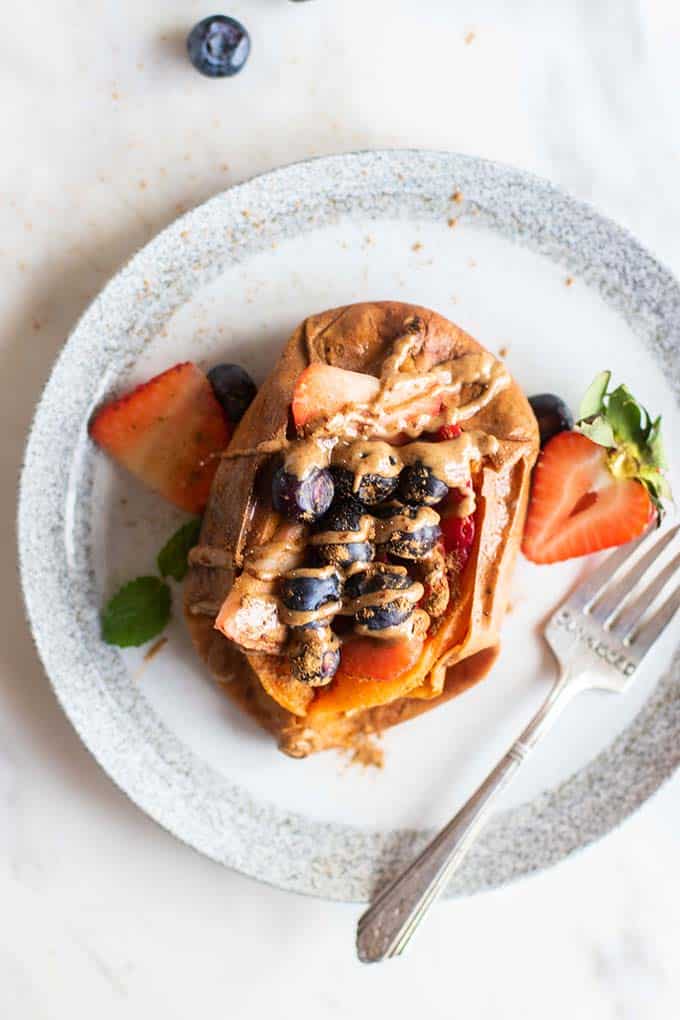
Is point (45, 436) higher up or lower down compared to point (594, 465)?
lower down

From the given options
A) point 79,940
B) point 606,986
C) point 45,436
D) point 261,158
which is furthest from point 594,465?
point 79,940

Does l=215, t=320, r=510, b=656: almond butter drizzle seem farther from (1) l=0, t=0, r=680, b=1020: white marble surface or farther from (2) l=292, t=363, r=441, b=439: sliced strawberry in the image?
(1) l=0, t=0, r=680, b=1020: white marble surface

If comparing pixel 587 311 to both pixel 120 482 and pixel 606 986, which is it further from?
pixel 606 986

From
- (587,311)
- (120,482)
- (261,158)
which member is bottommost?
(120,482)

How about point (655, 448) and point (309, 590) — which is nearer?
point (309, 590)

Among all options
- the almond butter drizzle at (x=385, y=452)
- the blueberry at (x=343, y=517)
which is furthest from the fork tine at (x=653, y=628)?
the blueberry at (x=343, y=517)

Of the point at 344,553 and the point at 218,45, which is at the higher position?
the point at 218,45

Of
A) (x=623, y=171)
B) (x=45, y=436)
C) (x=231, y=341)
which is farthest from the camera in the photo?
(x=623, y=171)

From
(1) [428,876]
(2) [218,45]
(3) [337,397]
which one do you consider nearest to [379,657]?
(3) [337,397]

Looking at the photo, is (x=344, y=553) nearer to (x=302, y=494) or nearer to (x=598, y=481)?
(x=302, y=494)
